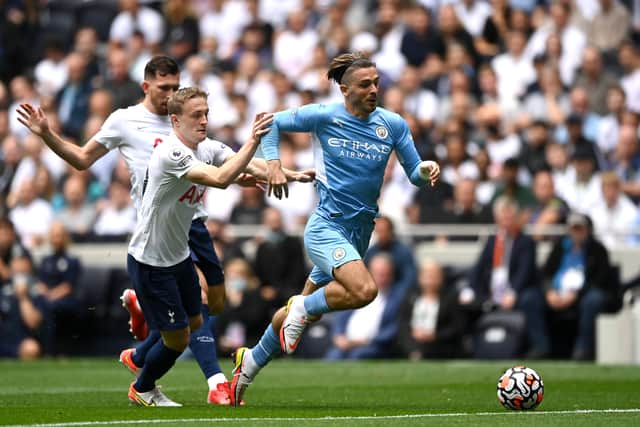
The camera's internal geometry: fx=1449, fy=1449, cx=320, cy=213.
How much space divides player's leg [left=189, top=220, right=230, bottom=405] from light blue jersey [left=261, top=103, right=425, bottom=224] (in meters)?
1.14

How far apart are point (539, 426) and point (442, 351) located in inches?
398

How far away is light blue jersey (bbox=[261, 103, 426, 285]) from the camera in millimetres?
11172

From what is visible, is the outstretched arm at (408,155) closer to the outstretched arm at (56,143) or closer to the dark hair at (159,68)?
the dark hair at (159,68)

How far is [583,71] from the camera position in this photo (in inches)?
837

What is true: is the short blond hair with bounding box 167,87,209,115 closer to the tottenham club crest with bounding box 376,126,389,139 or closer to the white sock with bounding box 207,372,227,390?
the tottenham club crest with bounding box 376,126,389,139

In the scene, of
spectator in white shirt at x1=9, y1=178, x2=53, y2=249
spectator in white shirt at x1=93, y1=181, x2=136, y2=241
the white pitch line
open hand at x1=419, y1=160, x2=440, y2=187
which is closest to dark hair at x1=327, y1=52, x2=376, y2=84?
open hand at x1=419, y1=160, x2=440, y2=187

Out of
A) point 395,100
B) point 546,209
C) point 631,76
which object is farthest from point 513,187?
point 631,76

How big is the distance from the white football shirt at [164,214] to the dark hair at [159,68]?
0.91m

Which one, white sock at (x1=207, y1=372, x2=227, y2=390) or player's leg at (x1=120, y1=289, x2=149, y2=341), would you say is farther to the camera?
player's leg at (x1=120, y1=289, x2=149, y2=341)

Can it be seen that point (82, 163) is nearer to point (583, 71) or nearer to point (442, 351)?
point (442, 351)

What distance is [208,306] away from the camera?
474 inches

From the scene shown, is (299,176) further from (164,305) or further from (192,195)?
(164,305)

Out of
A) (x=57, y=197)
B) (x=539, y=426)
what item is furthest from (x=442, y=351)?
(x=539, y=426)

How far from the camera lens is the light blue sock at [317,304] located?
423 inches
